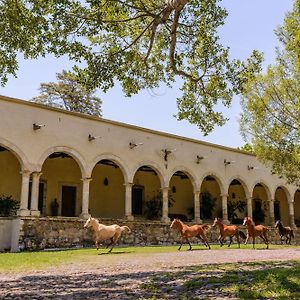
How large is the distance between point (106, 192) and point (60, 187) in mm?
2676

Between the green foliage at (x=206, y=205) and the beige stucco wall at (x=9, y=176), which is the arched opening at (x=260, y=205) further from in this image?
the beige stucco wall at (x=9, y=176)

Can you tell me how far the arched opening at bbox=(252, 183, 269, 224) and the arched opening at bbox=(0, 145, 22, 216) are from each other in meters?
14.8

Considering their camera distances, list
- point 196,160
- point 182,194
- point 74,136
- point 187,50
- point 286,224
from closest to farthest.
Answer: point 187,50 < point 74,136 < point 196,160 < point 182,194 < point 286,224

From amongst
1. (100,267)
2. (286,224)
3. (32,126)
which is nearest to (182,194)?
(286,224)

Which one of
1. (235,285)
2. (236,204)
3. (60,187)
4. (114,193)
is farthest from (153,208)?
(235,285)

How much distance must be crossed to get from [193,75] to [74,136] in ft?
24.1

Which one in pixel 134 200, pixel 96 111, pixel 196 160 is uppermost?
pixel 96 111

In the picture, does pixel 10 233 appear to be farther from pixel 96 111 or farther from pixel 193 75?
pixel 96 111

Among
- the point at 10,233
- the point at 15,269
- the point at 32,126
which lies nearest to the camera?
the point at 15,269

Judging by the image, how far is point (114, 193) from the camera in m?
22.7

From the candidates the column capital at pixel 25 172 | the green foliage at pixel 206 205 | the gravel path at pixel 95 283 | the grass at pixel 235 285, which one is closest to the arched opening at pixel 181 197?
the green foliage at pixel 206 205

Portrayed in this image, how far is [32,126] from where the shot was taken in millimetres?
16422

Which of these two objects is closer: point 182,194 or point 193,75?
point 193,75

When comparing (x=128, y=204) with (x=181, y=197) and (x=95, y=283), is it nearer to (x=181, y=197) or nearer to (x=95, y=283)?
(x=181, y=197)
